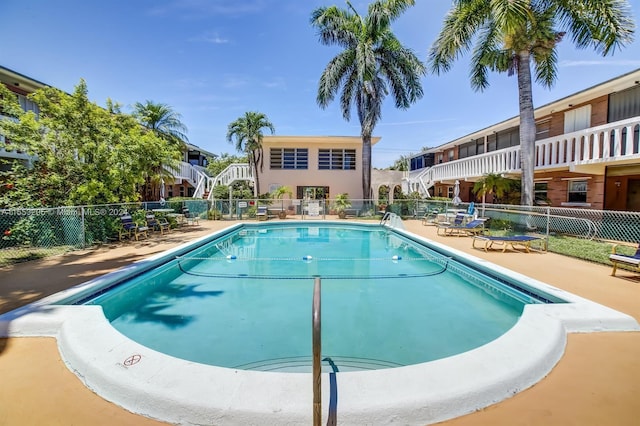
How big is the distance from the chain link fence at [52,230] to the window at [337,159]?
15.8m

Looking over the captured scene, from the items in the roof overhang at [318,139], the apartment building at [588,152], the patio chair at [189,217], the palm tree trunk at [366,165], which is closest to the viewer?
the apartment building at [588,152]

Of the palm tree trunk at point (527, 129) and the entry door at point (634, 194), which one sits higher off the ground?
the palm tree trunk at point (527, 129)

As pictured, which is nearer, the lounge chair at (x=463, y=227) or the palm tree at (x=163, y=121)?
the lounge chair at (x=463, y=227)

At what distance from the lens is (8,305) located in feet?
15.5

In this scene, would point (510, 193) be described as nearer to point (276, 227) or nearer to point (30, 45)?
point (276, 227)

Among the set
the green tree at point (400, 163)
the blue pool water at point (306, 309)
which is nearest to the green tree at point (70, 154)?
the blue pool water at point (306, 309)

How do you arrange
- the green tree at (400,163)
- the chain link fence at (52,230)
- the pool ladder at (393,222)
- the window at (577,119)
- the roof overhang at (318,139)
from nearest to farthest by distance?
the chain link fence at (52,230) < the window at (577,119) < the pool ladder at (393,222) < the roof overhang at (318,139) < the green tree at (400,163)

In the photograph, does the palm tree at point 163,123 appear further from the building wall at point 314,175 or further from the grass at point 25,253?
the grass at point 25,253

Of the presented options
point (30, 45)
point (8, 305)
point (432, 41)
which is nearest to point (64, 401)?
point (8, 305)

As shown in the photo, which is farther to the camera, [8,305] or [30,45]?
[30,45]

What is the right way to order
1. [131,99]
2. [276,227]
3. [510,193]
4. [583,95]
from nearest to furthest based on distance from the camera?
1. [583,95]
2. [510,193]
3. [276,227]
4. [131,99]

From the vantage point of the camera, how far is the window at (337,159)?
24.2 meters

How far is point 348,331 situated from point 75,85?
1232 centimetres

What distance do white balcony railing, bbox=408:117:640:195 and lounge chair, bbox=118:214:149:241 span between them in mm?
18271
